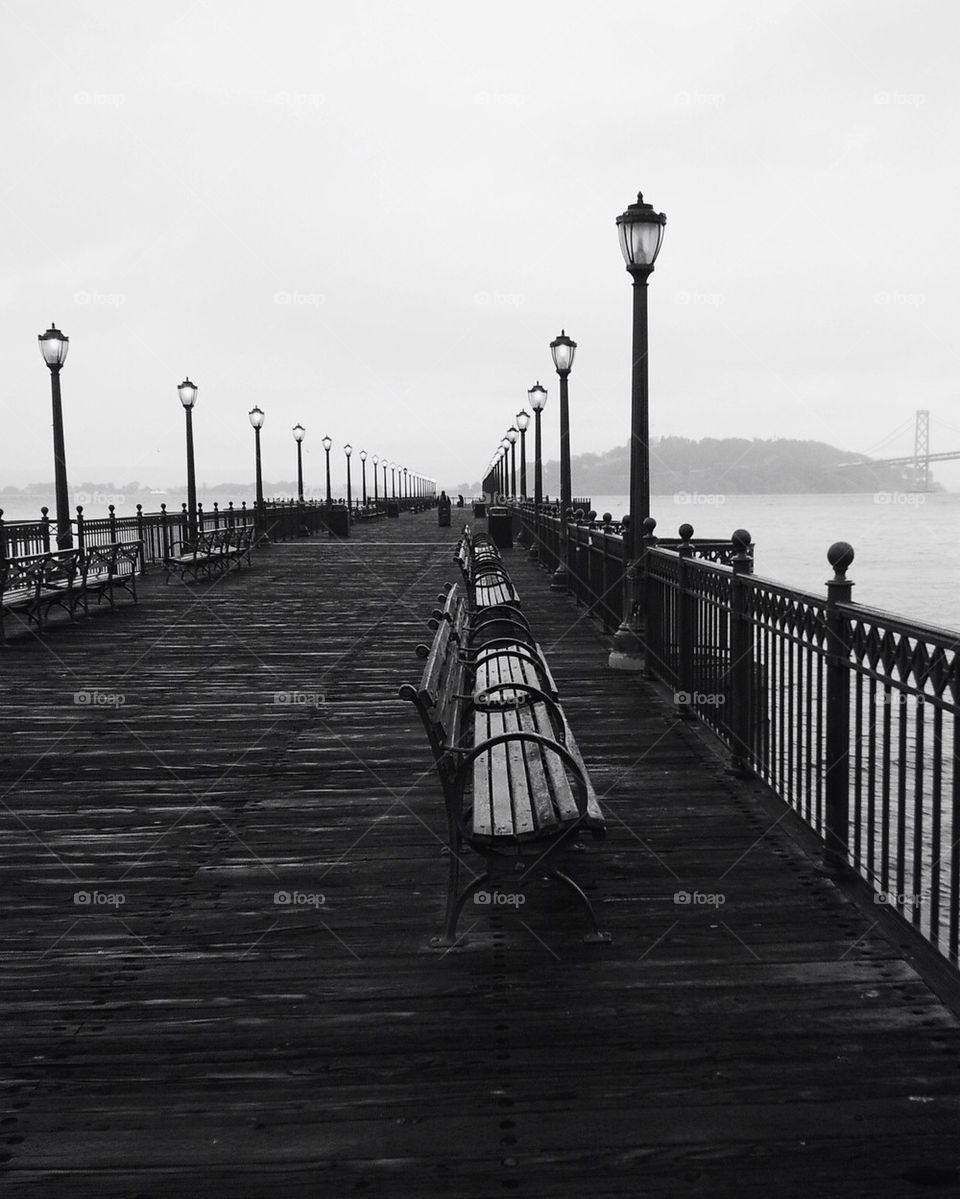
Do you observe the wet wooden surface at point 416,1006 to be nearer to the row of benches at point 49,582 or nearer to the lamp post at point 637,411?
the lamp post at point 637,411

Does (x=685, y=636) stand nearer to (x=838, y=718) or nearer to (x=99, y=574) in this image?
(x=838, y=718)

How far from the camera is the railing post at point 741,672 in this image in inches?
251

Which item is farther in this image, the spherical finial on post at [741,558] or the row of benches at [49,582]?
the row of benches at [49,582]

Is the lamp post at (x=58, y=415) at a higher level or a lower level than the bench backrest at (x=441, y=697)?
higher

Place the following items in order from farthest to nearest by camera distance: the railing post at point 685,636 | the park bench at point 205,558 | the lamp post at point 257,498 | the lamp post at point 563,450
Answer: the lamp post at point 257,498 < the park bench at point 205,558 < the lamp post at point 563,450 < the railing post at point 685,636

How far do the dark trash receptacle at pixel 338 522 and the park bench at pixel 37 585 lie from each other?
2652 centimetres

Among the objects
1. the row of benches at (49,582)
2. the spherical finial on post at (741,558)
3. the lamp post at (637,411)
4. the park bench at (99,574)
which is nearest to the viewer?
the spherical finial on post at (741,558)

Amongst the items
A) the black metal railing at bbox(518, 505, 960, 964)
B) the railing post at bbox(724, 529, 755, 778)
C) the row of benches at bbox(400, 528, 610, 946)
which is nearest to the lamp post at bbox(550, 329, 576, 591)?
the black metal railing at bbox(518, 505, 960, 964)

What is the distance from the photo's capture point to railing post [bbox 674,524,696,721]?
26.6 feet

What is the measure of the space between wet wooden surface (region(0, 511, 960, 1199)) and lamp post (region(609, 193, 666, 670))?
337 cm

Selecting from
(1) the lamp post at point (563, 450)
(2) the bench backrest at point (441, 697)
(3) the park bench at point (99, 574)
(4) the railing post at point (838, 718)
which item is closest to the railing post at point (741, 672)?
(4) the railing post at point (838, 718)

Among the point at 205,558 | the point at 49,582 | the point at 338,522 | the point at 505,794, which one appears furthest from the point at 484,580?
the point at 338,522

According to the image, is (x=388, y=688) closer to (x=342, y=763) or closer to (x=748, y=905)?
(x=342, y=763)

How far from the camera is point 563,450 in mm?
23516
